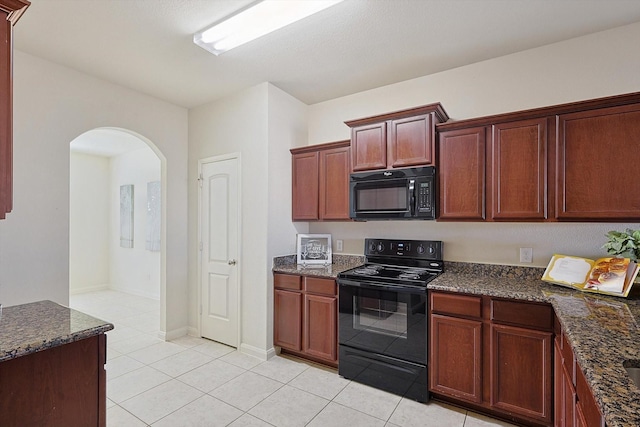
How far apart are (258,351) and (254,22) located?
287 cm

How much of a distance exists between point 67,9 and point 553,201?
138 inches

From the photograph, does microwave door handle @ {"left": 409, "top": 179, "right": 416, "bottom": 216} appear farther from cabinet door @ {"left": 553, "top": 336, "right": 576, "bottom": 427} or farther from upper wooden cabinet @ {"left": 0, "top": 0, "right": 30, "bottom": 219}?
upper wooden cabinet @ {"left": 0, "top": 0, "right": 30, "bottom": 219}

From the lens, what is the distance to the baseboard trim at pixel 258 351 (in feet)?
10.3

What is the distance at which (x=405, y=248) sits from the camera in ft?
9.96

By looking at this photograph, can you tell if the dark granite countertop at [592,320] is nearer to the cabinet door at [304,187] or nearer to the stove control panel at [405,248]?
the stove control panel at [405,248]

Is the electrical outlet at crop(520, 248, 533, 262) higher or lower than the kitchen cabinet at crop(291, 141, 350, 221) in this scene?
lower

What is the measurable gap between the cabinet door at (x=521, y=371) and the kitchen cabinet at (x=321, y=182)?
164cm

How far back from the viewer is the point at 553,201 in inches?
87.8

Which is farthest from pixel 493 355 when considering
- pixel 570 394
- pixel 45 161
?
pixel 45 161

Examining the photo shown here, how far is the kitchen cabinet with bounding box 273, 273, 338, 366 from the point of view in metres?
2.87

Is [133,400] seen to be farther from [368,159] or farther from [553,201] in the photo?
[553,201]

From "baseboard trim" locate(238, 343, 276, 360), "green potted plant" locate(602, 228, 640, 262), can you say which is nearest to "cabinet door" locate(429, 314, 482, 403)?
"green potted plant" locate(602, 228, 640, 262)

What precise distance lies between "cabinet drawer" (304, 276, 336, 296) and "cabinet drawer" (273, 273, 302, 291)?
91 mm

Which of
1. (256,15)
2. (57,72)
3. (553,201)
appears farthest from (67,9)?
(553,201)
